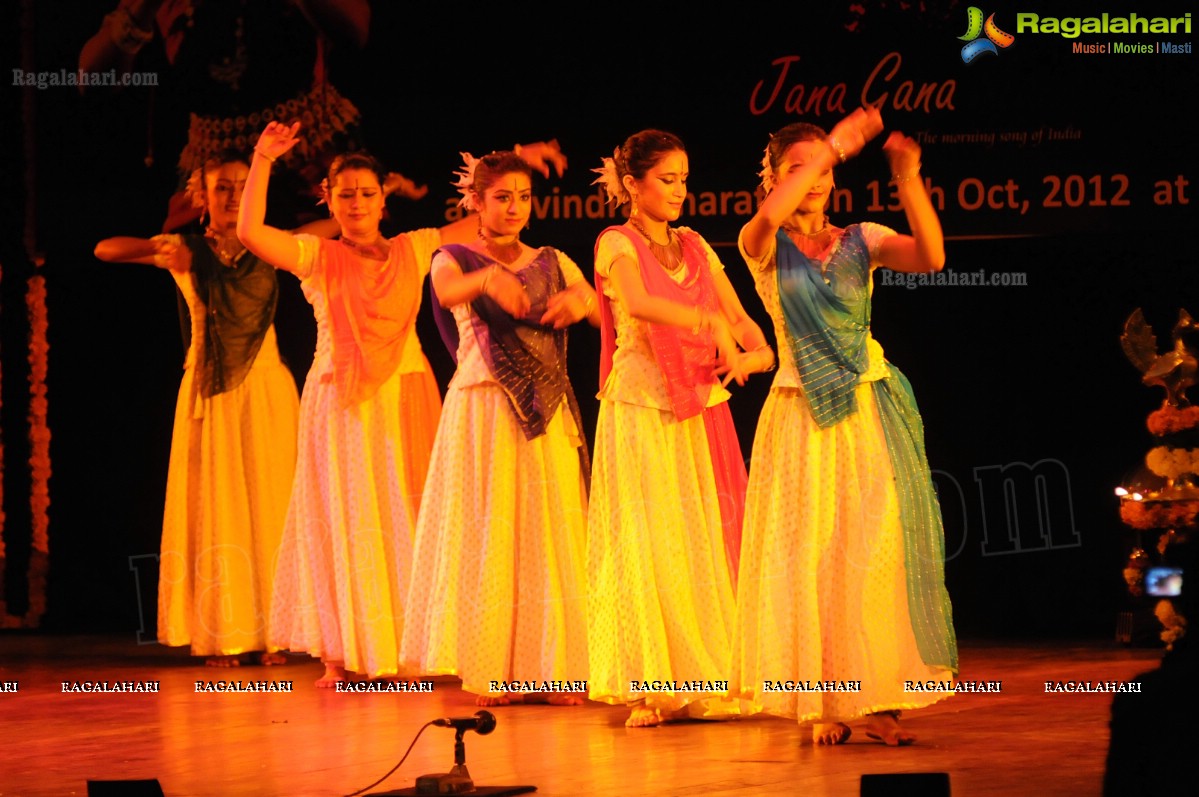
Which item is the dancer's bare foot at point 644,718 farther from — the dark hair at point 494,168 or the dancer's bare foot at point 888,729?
the dark hair at point 494,168

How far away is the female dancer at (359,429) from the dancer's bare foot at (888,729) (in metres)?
2.40

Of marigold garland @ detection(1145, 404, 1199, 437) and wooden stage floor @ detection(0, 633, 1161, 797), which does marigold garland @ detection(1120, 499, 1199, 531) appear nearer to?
marigold garland @ detection(1145, 404, 1199, 437)

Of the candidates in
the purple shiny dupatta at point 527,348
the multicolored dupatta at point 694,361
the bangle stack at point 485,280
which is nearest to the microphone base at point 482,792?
the multicolored dupatta at point 694,361

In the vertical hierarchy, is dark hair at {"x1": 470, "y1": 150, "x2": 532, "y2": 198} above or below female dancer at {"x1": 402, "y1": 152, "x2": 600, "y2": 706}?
above

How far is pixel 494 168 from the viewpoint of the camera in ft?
21.5

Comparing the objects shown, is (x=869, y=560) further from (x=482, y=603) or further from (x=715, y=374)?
(x=482, y=603)

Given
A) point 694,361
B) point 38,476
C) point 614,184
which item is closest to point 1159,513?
point 694,361

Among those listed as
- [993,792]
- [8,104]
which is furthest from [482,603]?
[8,104]

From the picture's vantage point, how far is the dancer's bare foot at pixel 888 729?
5.23 meters

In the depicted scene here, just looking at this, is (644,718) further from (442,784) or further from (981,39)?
(981,39)

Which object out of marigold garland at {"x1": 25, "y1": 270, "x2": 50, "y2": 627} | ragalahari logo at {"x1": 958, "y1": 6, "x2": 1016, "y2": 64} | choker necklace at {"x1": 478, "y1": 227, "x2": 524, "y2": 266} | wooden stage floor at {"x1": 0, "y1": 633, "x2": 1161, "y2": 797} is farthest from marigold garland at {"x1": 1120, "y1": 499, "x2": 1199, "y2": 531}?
marigold garland at {"x1": 25, "y1": 270, "x2": 50, "y2": 627}

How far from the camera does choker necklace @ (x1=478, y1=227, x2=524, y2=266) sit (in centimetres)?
655

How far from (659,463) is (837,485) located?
0.79 metres

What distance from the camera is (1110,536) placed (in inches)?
305
